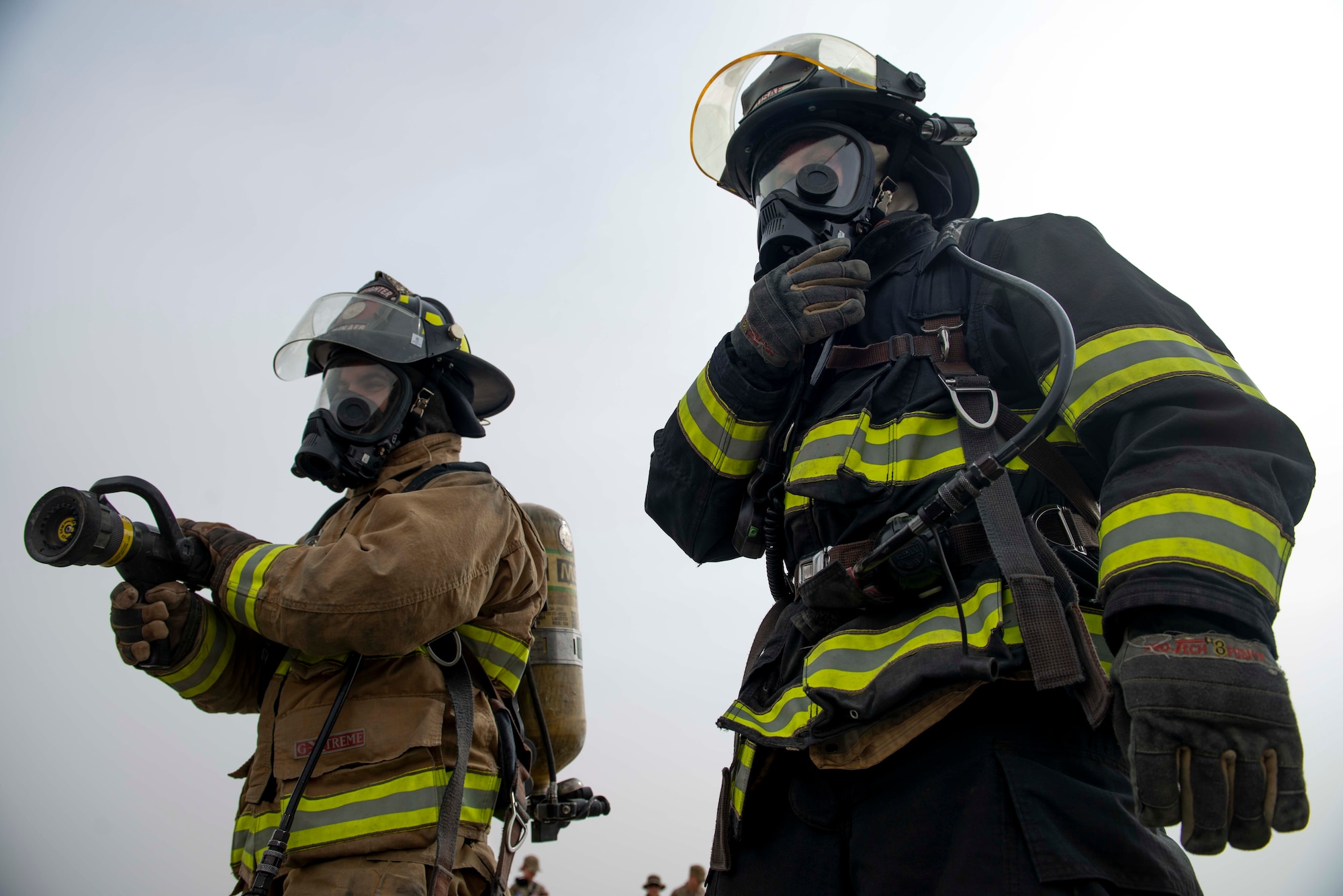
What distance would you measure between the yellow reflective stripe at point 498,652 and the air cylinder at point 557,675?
1.30ft

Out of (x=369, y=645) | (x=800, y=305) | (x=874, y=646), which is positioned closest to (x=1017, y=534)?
(x=874, y=646)

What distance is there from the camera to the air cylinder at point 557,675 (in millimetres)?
3736

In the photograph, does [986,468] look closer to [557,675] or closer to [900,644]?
[900,644]

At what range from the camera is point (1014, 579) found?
148 centimetres

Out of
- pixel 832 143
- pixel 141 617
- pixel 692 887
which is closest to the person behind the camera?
pixel 832 143

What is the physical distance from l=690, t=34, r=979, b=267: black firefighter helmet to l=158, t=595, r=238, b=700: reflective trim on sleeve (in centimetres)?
229

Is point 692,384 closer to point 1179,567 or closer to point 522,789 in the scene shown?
point 1179,567

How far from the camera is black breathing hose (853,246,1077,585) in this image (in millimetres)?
1513

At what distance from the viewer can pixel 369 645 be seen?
2715mm

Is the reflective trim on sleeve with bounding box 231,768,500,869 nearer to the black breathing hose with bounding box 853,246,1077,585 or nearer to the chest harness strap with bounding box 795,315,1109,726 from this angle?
the chest harness strap with bounding box 795,315,1109,726

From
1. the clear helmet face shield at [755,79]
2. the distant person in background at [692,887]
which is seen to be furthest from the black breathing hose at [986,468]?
the distant person in background at [692,887]

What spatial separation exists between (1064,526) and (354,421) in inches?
104

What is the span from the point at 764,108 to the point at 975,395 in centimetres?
108

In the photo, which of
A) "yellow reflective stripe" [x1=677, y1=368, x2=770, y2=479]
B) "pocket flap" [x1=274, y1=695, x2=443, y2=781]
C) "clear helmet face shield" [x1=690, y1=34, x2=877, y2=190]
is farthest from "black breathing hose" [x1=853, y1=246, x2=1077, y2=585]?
"pocket flap" [x1=274, y1=695, x2=443, y2=781]
